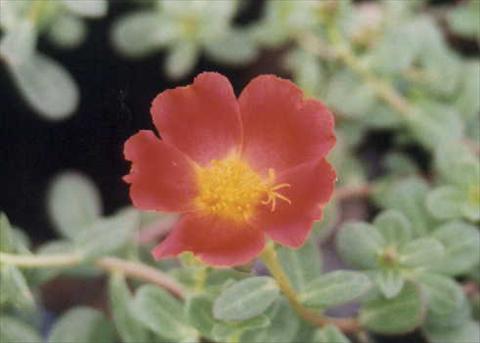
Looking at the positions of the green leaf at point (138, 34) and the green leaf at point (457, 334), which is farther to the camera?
the green leaf at point (138, 34)

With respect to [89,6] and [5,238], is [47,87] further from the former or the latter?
[5,238]

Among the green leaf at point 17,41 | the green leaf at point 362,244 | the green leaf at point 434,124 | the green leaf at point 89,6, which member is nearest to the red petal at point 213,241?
the green leaf at point 362,244

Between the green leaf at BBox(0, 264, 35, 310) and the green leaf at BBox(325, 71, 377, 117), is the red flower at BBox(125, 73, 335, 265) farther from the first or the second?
the green leaf at BBox(325, 71, 377, 117)

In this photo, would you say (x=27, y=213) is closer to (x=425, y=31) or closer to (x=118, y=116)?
(x=118, y=116)

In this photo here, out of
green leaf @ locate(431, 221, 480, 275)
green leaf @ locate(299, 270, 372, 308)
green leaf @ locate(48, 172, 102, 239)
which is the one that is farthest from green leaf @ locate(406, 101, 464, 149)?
green leaf @ locate(48, 172, 102, 239)

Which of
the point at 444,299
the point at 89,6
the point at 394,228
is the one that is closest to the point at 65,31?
the point at 89,6

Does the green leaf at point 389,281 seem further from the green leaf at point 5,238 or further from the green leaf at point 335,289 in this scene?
the green leaf at point 5,238

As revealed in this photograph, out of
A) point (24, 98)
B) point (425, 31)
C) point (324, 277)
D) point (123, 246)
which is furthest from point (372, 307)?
point (24, 98)
